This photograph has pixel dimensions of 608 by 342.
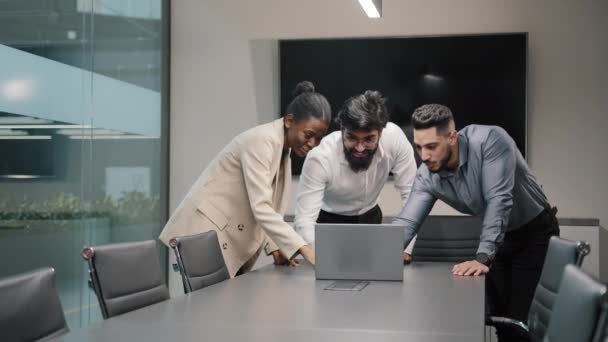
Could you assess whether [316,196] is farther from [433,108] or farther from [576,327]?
[576,327]

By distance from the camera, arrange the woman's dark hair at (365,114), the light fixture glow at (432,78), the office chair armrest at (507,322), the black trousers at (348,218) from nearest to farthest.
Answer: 1. the office chair armrest at (507,322)
2. the woman's dark hair at (365,114)
3. the black trousers at (348,218)
4. the light fixture glow at (432,78)

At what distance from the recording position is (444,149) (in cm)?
365

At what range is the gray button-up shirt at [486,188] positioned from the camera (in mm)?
3516

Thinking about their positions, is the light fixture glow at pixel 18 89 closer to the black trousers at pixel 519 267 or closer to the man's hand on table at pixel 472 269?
the man's hand on table at pixel 472 269

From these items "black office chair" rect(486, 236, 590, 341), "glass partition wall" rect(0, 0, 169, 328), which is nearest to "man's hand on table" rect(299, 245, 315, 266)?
"black office chair" rect(486, 236, 590, 341)

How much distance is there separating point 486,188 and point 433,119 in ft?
1.34

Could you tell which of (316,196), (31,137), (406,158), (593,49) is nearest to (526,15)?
(593,49)

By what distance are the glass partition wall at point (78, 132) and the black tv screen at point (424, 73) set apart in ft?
3.98

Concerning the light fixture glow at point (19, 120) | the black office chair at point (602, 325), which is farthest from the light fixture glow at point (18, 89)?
the black office chair at point (602, 325)

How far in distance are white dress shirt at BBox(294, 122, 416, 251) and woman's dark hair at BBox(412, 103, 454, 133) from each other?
2.29 feet

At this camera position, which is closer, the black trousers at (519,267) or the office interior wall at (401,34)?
the black trousers at (519,267)

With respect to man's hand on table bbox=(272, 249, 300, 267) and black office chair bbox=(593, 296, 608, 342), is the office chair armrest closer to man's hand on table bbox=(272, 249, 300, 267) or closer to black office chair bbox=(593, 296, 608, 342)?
man's hand on table bbox=(272, 249, 300, 267)

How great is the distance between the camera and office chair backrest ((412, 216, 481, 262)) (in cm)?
429

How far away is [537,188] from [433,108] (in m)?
0.72
